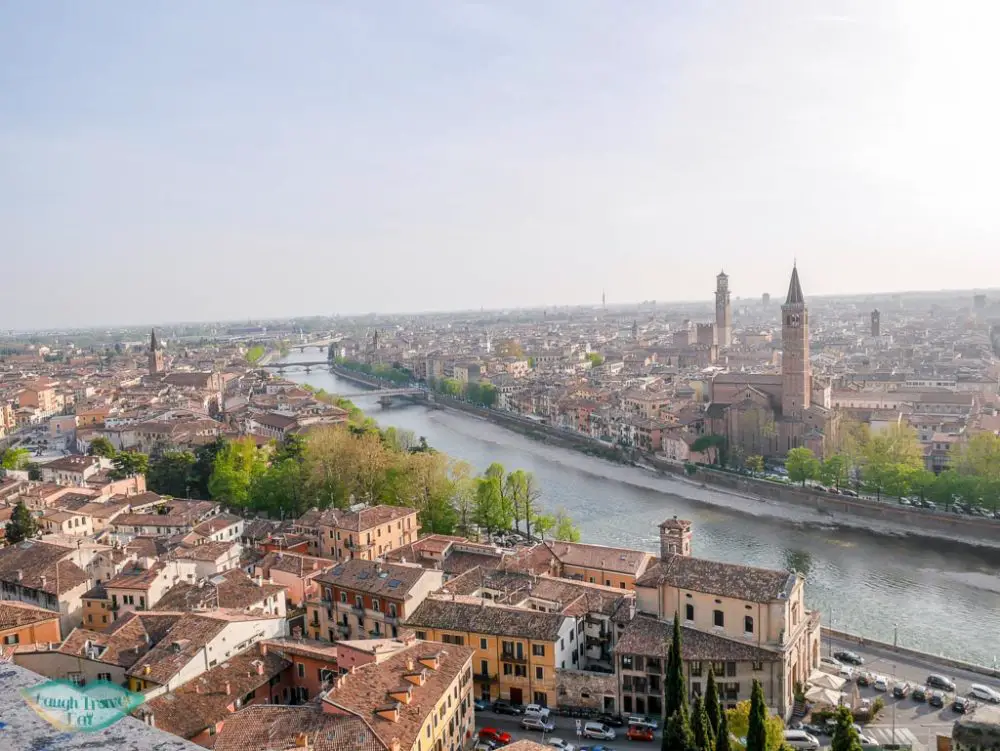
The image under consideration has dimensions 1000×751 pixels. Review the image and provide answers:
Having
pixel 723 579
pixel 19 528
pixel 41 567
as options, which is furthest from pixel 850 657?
pixel 19 528

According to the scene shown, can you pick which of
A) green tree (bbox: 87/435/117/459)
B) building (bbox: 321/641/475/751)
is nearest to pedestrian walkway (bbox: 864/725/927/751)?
building (bbox: 321/641/475/751)

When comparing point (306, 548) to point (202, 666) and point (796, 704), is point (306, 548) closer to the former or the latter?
point (202, 666)

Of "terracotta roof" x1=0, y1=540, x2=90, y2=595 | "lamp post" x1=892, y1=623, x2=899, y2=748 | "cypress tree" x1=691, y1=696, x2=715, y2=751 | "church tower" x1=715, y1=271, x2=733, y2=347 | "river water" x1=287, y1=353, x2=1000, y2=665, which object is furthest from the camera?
"church tower" x1=715, y1=271, x2=733, y2=347

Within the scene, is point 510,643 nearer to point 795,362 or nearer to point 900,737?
point 900,737

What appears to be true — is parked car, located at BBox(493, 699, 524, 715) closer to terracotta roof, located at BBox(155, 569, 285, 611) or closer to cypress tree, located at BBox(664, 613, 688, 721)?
cypress tree, located at BBox(664, 613, 688, 721)

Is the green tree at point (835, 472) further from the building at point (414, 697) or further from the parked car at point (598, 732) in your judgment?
the building at point (414, 697)

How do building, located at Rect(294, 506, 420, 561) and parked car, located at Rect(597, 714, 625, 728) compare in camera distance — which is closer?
parked car, located at Rect(597, 714, 625, 728)
